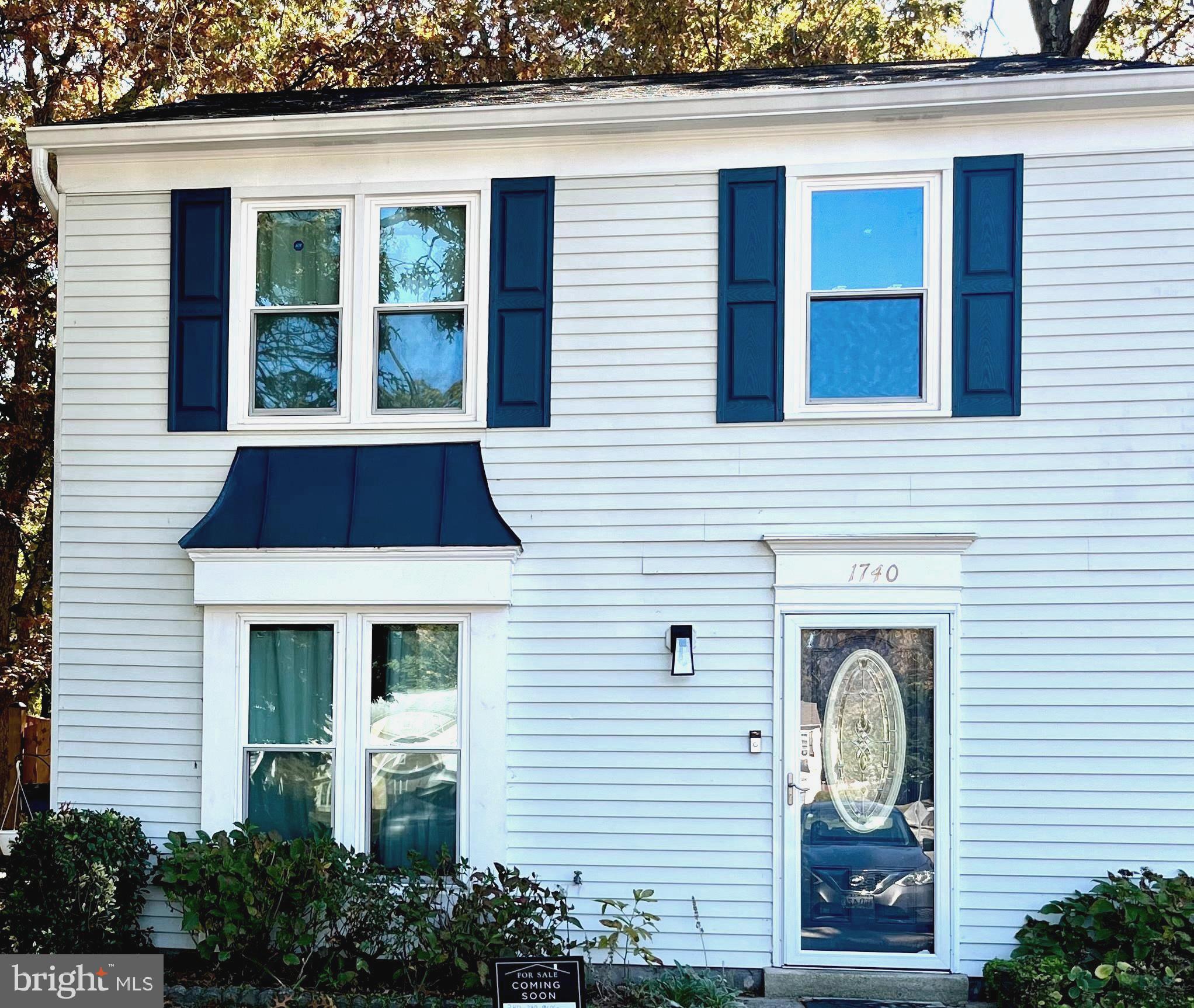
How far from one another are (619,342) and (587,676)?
2.03 m

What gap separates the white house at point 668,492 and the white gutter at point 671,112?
1.1 inches

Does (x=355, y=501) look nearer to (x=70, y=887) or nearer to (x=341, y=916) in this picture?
(x=341, y=916)

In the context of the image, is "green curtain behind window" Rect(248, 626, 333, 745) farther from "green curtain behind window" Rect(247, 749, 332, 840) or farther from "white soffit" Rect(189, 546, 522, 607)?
"white soffit" Rect(189, 546, 522, 607)

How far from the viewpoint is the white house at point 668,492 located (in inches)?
268

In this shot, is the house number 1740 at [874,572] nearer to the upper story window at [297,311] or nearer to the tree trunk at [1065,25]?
the upper story window at [297,311]

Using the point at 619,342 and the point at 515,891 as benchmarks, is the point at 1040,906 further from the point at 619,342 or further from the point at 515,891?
the point at 619,342

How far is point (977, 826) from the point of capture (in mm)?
6758

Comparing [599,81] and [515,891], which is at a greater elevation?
[599,81]

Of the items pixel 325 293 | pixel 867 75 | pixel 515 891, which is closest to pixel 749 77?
pixel 867 75

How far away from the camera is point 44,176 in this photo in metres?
7.62

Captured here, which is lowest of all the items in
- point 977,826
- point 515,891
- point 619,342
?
point 515,891

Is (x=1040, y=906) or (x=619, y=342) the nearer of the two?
(x=1040, y=906)

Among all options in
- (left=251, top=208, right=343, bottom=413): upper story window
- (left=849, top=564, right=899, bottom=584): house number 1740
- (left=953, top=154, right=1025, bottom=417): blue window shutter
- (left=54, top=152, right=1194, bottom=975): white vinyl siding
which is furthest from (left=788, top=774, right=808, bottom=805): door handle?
(left=251, top=208, right=343, bottom=413): upper story window

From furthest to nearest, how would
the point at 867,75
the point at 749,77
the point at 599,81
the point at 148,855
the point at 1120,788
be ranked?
the point at 599,81 → the point at 749,77 → the point at 867,75 → the point at 148,855 → the point at 1120,788
